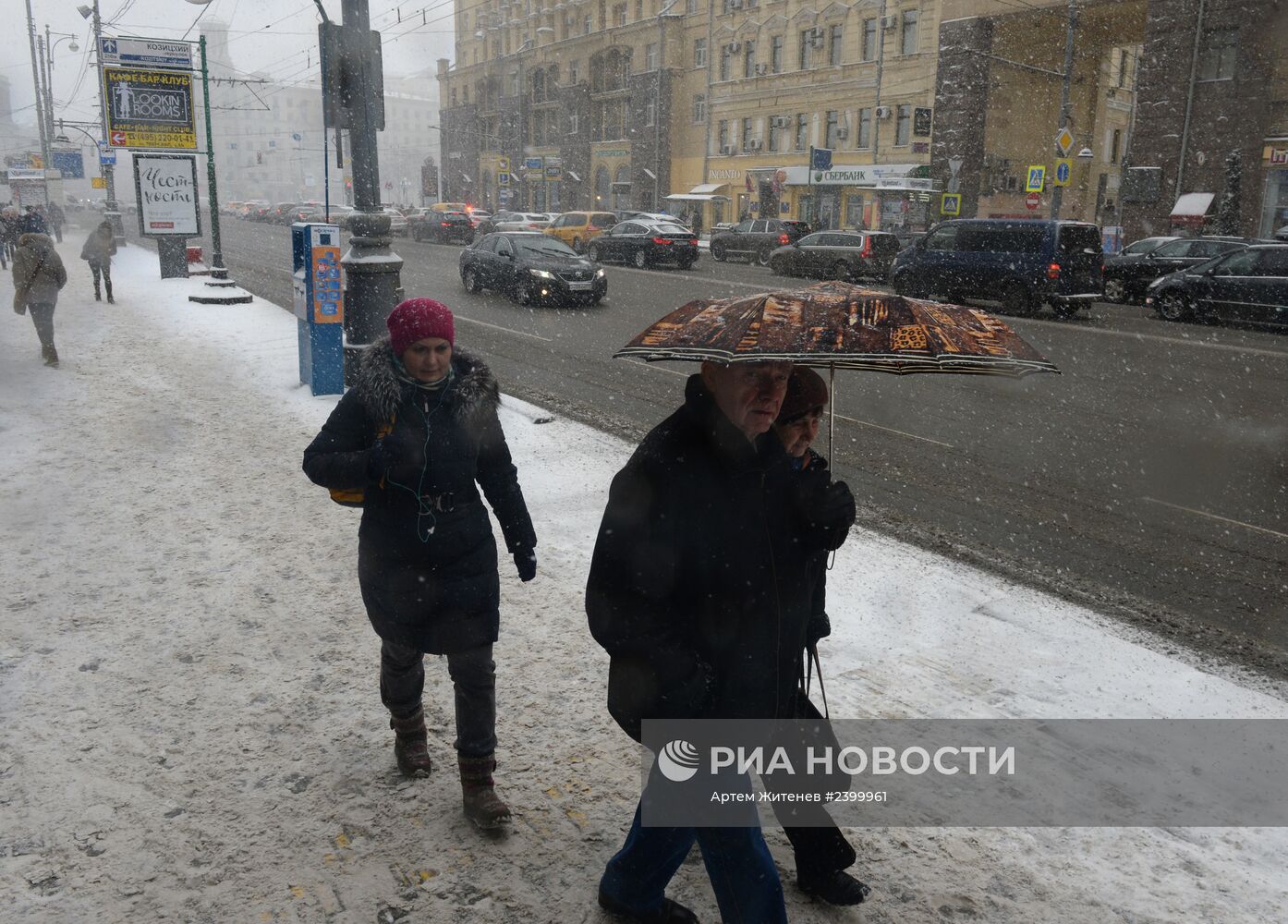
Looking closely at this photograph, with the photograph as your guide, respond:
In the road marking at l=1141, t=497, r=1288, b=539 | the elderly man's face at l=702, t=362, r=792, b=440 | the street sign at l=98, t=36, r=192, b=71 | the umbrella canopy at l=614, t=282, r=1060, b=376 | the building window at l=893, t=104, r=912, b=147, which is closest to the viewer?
the umbrella canopy at l=614, t=282, r=1060, b=376

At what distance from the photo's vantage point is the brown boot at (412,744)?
3.34 metres

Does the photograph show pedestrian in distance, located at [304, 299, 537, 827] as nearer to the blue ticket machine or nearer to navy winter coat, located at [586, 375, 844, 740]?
navy winter coat, located at [586, 375, 844, 740]

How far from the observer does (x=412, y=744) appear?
3.37 m

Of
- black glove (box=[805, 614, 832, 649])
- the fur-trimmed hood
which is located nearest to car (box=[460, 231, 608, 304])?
the fur-trimmed hood

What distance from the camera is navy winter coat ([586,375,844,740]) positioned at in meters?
2.18

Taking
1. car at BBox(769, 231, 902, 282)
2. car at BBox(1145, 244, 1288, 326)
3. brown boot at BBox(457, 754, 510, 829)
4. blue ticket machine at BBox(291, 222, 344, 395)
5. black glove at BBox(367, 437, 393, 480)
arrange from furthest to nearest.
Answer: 1. car at BBox(769, 231, 902, 282)
2. car at BBox(1145, 244, 1288, 326)
3. blue ticket machine at BBox(291, 222, 344, 395)
4. brown boot at BBox(457, 754, 510, 829)
5. black glove at BBox(367, 437, 393, 480)

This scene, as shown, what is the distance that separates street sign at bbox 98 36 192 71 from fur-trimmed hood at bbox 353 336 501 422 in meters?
19.6

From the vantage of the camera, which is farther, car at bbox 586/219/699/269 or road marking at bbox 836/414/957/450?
car at bbox 586/219/699/269

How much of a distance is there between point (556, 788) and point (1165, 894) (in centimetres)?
192

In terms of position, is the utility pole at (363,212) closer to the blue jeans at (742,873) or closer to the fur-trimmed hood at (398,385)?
the fur-trimmed hood at (398,385)

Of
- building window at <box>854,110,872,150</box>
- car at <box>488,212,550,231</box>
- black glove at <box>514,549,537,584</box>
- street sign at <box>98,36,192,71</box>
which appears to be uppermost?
building window at <box>854,110,872,150</box>

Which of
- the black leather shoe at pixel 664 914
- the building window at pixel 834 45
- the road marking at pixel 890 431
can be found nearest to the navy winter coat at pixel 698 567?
the black leather shoe at pixel 664 914

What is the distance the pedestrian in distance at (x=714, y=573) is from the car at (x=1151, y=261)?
2171 cm

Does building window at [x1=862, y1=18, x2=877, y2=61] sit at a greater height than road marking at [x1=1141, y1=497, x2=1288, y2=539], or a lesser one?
greater
